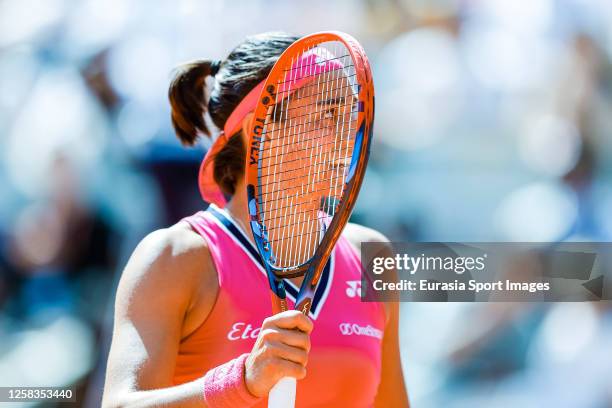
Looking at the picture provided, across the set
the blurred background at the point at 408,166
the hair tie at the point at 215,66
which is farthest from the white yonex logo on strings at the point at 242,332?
the blurred background at the point at 408,166

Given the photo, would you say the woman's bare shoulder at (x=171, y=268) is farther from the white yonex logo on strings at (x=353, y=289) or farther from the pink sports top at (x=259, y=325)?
the white yonex logo on strings at (x=353, y=289)

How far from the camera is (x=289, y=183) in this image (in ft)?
5.11

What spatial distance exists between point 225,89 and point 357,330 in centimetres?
51

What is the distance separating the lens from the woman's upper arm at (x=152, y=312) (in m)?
1.42

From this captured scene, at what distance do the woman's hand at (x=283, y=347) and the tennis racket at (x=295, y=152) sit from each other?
18 cm

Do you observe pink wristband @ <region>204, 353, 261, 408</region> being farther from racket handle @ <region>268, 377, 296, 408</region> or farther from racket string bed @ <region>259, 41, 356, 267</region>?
racket string bed @ <region>259, 41, 356, 267</region>

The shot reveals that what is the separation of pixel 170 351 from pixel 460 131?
1.36 meters

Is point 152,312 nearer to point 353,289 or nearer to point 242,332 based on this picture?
point 242,332

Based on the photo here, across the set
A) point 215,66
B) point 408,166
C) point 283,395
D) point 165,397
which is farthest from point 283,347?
point 408,166

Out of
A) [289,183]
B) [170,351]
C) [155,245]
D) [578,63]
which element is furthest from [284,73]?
[578,63]

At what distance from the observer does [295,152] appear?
61.1 inches

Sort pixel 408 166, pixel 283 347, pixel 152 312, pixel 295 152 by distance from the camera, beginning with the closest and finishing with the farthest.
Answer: pixel 283 347 → pixel 152 312 → pixel 295 152 → pixel 408 166

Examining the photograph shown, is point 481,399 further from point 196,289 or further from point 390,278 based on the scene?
point 196,289

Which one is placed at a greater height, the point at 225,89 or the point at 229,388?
the point at 225,89
